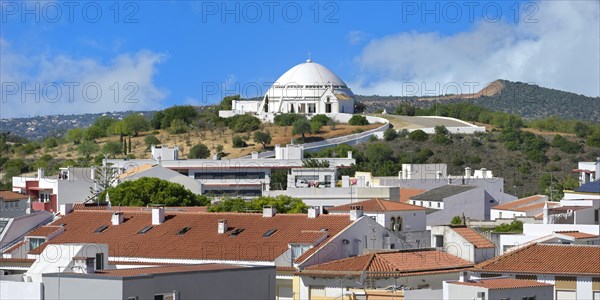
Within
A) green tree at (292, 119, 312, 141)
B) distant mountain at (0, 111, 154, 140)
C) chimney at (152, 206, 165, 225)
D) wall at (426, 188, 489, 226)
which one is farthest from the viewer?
distant mountain at (0, 111, 154, 140)

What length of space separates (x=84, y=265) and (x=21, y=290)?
101 inches

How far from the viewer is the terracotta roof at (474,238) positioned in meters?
40.8

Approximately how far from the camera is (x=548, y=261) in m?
37.1

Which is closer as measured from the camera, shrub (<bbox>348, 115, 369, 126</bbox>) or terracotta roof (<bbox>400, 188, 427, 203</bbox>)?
terracotta roof (<bbox>400, 188, 427, 203</bbox>)

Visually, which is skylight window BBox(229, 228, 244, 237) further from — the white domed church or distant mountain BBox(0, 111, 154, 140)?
distant mountain BBox(0, 111, 154, 140)

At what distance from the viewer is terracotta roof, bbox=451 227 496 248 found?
4078cm

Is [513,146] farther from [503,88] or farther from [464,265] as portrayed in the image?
[464,265]

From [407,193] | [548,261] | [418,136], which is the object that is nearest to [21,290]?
[548,261]

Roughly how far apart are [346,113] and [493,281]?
9543 centimetres

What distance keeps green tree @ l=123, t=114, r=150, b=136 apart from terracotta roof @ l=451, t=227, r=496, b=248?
275 ft

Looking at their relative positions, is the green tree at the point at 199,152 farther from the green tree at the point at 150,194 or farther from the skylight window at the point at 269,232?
the skylight window at the point at 269,232

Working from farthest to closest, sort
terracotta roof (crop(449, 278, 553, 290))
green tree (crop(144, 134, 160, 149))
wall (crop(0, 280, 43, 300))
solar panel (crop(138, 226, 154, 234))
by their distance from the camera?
1. green tree (crop(144, 134, 160, 149))
2. solar panel (crop(138, 226, 154, 234))
3. terracotta roof (crop(449, 278, 553, 290))
4. wall (crop(0, 280, 43, 300))

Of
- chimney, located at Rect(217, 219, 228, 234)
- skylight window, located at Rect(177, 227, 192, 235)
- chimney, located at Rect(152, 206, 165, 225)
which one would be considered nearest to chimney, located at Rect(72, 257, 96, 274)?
chimney, located at Rect(217, 219, 228, 234)

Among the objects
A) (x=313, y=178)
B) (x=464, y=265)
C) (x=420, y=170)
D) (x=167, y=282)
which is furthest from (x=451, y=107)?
(x=167, y=282)
